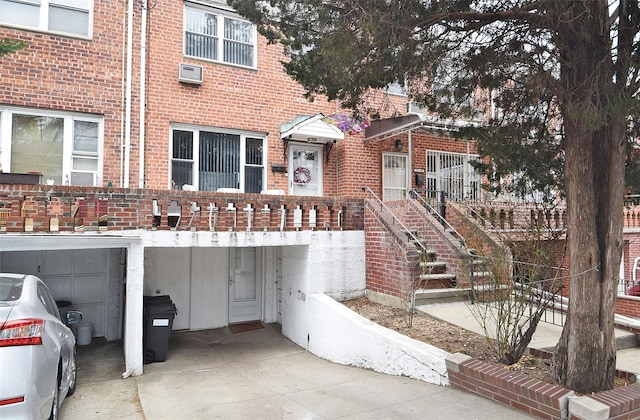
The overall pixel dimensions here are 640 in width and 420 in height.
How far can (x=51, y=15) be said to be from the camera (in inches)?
349

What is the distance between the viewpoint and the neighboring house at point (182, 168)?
7.31m

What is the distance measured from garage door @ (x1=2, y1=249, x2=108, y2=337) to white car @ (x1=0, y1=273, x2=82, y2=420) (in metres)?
5.12

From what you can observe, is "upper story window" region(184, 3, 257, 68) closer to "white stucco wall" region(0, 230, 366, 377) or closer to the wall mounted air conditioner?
the wall mounted air conditioner

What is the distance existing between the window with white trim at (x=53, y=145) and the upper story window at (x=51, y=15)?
5.82ft

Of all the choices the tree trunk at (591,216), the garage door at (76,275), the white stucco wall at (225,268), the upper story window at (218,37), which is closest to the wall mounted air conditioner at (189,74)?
the upper story window at (218,37)

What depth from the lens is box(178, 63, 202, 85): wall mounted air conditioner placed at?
971 cm

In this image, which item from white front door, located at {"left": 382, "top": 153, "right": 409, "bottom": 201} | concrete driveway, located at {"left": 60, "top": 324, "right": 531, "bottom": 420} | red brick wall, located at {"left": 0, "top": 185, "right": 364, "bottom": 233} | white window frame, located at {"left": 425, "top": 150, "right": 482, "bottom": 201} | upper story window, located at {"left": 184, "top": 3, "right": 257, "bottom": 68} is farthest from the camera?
white window frame, located at {"left": 425, "top": 150, "right": 482, "bottom": 201}

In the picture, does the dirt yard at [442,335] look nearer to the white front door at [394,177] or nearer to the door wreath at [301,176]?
the door wreath at [301,176]

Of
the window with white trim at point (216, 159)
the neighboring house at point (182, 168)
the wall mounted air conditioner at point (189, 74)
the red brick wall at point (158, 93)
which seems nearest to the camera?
the neighboring house at point (182, 168)

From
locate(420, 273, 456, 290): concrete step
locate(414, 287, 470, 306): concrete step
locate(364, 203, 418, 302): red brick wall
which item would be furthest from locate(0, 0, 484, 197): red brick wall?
locate(414, 287, 470, 306): concrete step

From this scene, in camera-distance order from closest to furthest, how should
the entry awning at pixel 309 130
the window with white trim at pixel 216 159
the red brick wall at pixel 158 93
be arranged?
1. the red brick wall at pixel 158 93
2. the window with white trim at pixel 216 159
3. the entry awning at pixel 309 130

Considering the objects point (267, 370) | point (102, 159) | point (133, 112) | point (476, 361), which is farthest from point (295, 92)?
point (476, 361)

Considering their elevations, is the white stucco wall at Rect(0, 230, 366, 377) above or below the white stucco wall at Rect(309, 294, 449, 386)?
above

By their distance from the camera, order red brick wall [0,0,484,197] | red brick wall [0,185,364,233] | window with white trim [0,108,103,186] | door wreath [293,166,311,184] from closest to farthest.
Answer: red brick wall [0,185,364,233], window with white trim [0,108,103,186], red brick wall [0,0,484,197], door wreath [293,166,311,184]
